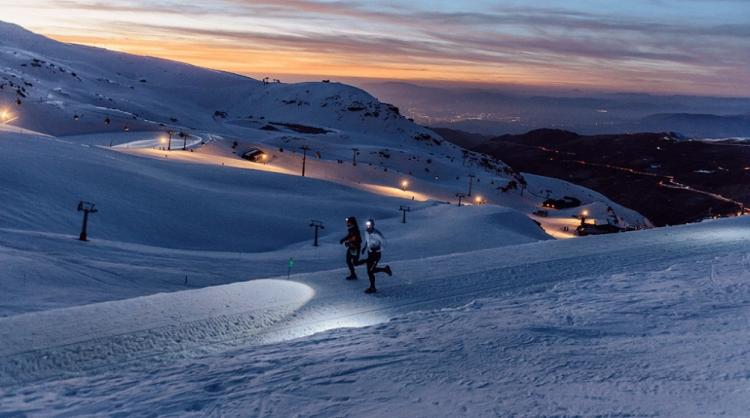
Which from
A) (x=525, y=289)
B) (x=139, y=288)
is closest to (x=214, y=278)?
(x=139, y=288)

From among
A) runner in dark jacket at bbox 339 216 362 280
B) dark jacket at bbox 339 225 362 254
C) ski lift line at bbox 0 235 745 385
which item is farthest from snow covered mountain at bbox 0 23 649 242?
ski lift line at bbox 0 235 745 385

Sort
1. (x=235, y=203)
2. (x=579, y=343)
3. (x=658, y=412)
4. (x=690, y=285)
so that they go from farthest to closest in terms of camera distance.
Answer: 1. (x=235, y=203)
2. (x=690, y=285)
3. (x=579, y=343)
4. (x=658, y=412)

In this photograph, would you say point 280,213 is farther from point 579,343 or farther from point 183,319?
point 579,343

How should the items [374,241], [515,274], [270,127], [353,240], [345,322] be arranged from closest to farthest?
[345,322]
[374,241]
[353,240]
[515,274]
[270,127]

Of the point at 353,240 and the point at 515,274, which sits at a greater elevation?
the point at 353,240

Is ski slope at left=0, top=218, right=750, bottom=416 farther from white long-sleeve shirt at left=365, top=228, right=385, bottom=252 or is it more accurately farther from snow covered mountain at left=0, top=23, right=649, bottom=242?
snow covered mountain at left=0, top=23, right=649, bottom=242

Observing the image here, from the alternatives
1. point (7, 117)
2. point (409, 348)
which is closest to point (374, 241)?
point (409, 348)

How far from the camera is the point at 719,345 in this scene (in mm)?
8680

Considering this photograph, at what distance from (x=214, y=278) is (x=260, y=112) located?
16974 cm

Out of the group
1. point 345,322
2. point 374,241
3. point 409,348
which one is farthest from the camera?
point 374,241

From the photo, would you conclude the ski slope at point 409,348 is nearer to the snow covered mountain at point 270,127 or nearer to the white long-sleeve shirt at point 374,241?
the white long-sleeve shirt at point 374,241

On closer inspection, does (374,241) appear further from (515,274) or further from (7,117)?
(7,117)

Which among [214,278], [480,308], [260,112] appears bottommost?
[214,278]

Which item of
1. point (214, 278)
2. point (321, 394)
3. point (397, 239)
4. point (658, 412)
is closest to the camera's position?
point (658, 412)
